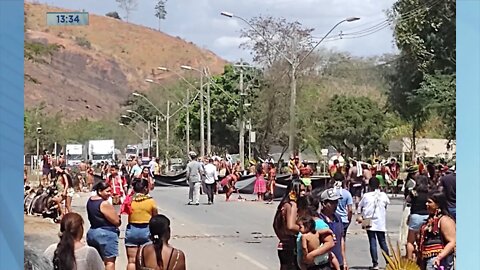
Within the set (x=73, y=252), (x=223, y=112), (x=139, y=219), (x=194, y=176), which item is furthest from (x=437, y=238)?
(x=223, y=112)

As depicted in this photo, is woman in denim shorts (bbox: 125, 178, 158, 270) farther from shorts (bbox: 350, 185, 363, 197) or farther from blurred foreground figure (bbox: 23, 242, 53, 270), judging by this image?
shorts (bbox: 350, 185, 363, 197)

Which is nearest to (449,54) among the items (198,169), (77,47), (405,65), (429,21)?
(429,21)

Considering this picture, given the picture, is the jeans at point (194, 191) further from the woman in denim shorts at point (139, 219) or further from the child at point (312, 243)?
the child at point (312, 243)

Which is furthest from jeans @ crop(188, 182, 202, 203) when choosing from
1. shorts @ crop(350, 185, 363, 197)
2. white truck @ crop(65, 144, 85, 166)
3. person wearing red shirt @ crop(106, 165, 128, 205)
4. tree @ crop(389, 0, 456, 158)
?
white truck @ crop(65, 144, 85, 166)

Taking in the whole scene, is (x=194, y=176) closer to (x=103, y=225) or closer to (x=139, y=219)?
(x=139, y=219)

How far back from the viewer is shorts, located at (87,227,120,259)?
32.1ft

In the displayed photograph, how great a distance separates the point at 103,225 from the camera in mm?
9789

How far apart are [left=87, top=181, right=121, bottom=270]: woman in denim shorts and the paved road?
11.3 feet

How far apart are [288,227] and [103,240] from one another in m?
2.11

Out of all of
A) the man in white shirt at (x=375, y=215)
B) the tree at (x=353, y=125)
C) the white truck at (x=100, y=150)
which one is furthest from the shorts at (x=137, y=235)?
the white truck at (x=100, y=150)

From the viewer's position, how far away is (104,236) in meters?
9.78

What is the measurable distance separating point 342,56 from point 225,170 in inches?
895
